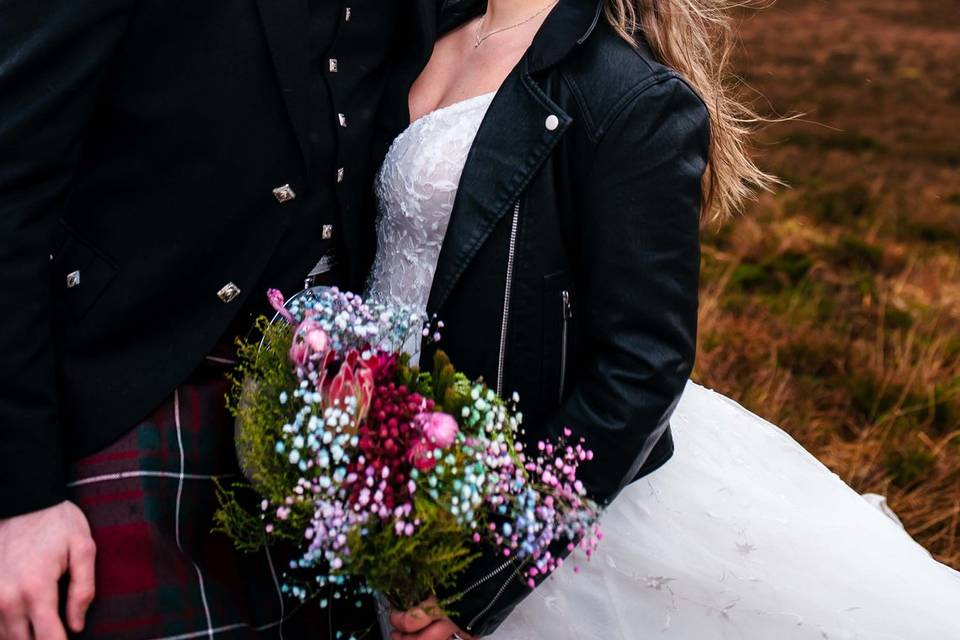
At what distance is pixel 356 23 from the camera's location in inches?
89.8

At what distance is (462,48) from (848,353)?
3108 mm

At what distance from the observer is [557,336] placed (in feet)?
6.95

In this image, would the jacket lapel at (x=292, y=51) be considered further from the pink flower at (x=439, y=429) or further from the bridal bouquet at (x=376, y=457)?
the pink flower at (x=439, y=429)

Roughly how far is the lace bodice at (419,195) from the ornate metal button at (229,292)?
1.40 feet

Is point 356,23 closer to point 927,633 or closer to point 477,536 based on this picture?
point 477,536

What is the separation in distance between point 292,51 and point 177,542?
108 centimetres

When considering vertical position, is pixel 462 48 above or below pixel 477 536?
above

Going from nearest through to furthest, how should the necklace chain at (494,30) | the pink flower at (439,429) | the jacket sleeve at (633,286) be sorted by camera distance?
the pink flower at (439,429)
the jacket sleeve at (633,286)
the necklace chain at (494,30)

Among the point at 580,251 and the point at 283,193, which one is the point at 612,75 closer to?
the point at 580,251

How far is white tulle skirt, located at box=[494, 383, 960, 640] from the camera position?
2.18 meters

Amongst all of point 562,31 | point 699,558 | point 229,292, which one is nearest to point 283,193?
point 229,292

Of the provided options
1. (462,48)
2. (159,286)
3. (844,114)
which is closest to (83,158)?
(159,286)

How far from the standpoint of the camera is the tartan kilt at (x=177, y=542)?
1.84 metres

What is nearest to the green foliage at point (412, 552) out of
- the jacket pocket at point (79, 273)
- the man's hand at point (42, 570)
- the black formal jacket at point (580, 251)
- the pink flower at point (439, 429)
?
the pink flower at point (439, 429)
